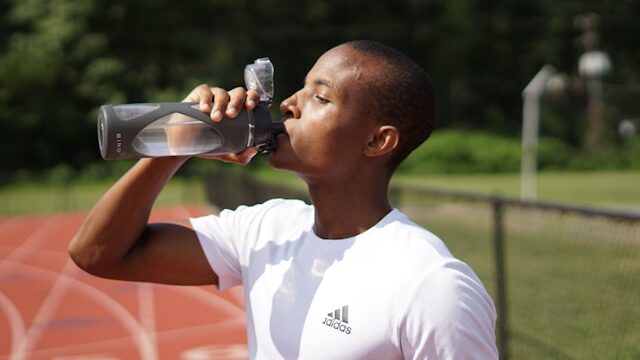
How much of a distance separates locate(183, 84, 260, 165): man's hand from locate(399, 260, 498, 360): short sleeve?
1.65ft

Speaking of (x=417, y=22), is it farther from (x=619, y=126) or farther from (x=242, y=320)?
(x=242, y=320)

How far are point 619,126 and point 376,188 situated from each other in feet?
129

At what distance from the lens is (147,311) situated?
907 centimetres

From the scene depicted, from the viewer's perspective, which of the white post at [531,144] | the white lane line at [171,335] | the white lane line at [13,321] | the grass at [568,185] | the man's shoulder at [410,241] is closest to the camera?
the man's shoulder at [410,241]

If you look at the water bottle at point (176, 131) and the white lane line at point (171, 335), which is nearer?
the water bottle at point (176, 131)

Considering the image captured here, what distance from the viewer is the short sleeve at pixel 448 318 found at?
1595mm

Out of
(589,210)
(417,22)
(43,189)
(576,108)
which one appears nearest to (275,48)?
(417,22)

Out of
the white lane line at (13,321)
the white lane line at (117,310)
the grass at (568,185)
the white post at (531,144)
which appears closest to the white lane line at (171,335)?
the white lane line at (117,310)

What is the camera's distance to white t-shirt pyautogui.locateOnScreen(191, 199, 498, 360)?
1612 millimetres

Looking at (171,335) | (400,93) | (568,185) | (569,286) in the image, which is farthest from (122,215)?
(568,185)

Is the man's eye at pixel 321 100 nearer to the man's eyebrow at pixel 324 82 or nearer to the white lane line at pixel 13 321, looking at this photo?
the man's eyebrow at pixel 324 82

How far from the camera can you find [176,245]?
2.13 m

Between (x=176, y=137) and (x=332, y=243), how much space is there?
0.42 meters

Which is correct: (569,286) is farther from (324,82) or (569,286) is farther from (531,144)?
(531,144)
